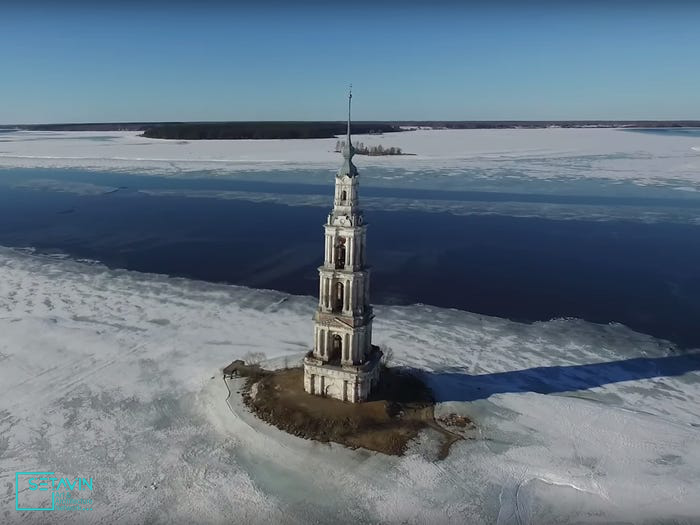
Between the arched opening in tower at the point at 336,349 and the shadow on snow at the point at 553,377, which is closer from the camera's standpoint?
the arched opening in tower at the point at 336,349

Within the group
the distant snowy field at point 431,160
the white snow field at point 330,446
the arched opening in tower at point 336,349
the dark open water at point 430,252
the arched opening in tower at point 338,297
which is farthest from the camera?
the distant snowy field at point 431,160

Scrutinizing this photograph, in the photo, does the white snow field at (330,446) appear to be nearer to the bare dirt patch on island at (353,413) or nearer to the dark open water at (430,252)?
the bare dirt patch on island at (353,413)

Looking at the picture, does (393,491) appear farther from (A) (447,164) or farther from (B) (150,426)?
(A) (447,164)

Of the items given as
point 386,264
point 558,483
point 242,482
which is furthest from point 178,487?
point 386,264

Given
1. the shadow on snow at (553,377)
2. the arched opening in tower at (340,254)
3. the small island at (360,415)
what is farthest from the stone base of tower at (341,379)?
the arched opening in tower at (340,254)

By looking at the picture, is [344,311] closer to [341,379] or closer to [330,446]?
[341,379]

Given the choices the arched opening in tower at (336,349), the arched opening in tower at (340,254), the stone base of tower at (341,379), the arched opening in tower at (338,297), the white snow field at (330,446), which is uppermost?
the arched opening in tower at (340,254)

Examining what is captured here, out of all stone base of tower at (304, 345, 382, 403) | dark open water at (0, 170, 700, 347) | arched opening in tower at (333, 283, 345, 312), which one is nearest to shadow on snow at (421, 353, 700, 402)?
dark open water at (0, 170, 700, 347)

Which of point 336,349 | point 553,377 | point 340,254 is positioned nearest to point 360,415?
point 336,349
